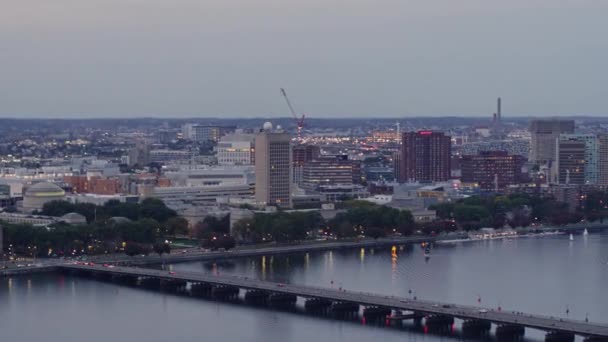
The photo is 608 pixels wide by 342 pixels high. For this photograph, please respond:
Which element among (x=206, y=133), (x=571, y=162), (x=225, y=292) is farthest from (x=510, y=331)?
(x=206, y=133)

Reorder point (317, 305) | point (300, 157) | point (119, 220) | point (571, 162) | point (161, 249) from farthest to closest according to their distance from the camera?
point (300, 157) → point (571, 162) → point (119, 220) → point (161, 249) → point (317, 305)

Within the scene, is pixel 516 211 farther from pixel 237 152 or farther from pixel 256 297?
pixel 237 152

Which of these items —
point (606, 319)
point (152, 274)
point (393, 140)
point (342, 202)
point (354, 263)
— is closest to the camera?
point (606, 319)

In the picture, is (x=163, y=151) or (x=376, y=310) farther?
(x=163, y=151)

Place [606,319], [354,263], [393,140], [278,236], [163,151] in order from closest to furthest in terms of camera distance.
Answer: [606,319]
[354,263]
[278,236]
[163,151]
[393,140]

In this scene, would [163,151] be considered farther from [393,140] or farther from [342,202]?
[342,202]

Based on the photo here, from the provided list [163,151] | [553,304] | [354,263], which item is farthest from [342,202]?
[163,151]

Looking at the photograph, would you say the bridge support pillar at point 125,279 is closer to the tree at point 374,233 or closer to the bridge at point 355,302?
the bridge at point 355,302
